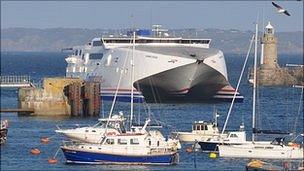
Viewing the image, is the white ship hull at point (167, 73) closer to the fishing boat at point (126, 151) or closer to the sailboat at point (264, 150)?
the sailboat at point (264, 150)

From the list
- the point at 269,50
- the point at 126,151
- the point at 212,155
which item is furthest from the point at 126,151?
the point at 269,50

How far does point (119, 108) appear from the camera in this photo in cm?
11112

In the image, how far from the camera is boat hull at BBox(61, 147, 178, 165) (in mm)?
66312

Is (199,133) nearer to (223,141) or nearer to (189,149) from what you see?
(189,149)

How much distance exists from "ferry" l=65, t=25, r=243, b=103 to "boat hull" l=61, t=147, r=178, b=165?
4754 cm

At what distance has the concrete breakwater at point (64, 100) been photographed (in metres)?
99.5

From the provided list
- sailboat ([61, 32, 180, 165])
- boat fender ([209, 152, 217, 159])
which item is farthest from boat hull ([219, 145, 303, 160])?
sailboat ([61, 32, 180, 165])

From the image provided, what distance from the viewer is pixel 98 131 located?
73.1m

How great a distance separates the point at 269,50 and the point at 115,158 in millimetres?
112618

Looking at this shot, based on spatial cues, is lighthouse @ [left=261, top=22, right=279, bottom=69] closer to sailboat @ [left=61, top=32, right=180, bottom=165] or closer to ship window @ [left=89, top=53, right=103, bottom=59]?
ship window @ [left=89, top=53, right=103, bottom=59]

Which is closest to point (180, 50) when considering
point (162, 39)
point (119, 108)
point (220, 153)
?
point (162, 39)

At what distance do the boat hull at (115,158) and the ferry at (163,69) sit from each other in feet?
156

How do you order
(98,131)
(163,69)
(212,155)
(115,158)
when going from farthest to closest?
(163,69), (98,131), (212,155), (115,158)

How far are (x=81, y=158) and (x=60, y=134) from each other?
49.1 feet
